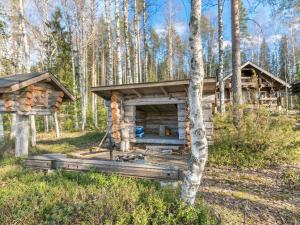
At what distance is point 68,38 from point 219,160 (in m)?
21.4

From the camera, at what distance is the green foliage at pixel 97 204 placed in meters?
3.51

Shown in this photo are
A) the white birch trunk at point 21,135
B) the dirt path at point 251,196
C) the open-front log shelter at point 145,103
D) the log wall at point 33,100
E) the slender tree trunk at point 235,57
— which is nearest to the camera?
the dirt path at point 251,196

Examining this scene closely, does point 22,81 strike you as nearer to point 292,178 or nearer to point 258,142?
point 258,142

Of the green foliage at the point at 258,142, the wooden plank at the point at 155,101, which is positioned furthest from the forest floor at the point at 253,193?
the wooden plank at the point at 155,101

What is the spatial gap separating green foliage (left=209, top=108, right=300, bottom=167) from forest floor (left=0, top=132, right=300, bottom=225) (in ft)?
1.16

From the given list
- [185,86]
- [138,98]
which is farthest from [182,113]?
[138,98]

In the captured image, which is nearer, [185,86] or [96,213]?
[96,213]

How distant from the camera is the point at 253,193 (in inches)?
192

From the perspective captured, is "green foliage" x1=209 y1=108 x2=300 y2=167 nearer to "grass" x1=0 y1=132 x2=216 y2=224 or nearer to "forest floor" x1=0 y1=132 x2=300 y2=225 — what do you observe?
"forest floor" x1=0 y1=132 x2=300 y2=225

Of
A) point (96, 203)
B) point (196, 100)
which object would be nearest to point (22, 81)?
point (96, 203)

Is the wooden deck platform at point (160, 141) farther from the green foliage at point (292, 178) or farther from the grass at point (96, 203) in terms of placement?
the grass at point (96, 203)

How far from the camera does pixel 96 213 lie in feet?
12.0

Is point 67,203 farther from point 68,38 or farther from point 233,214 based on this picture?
point 68,38

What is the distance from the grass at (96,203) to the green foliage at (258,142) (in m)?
3.25
